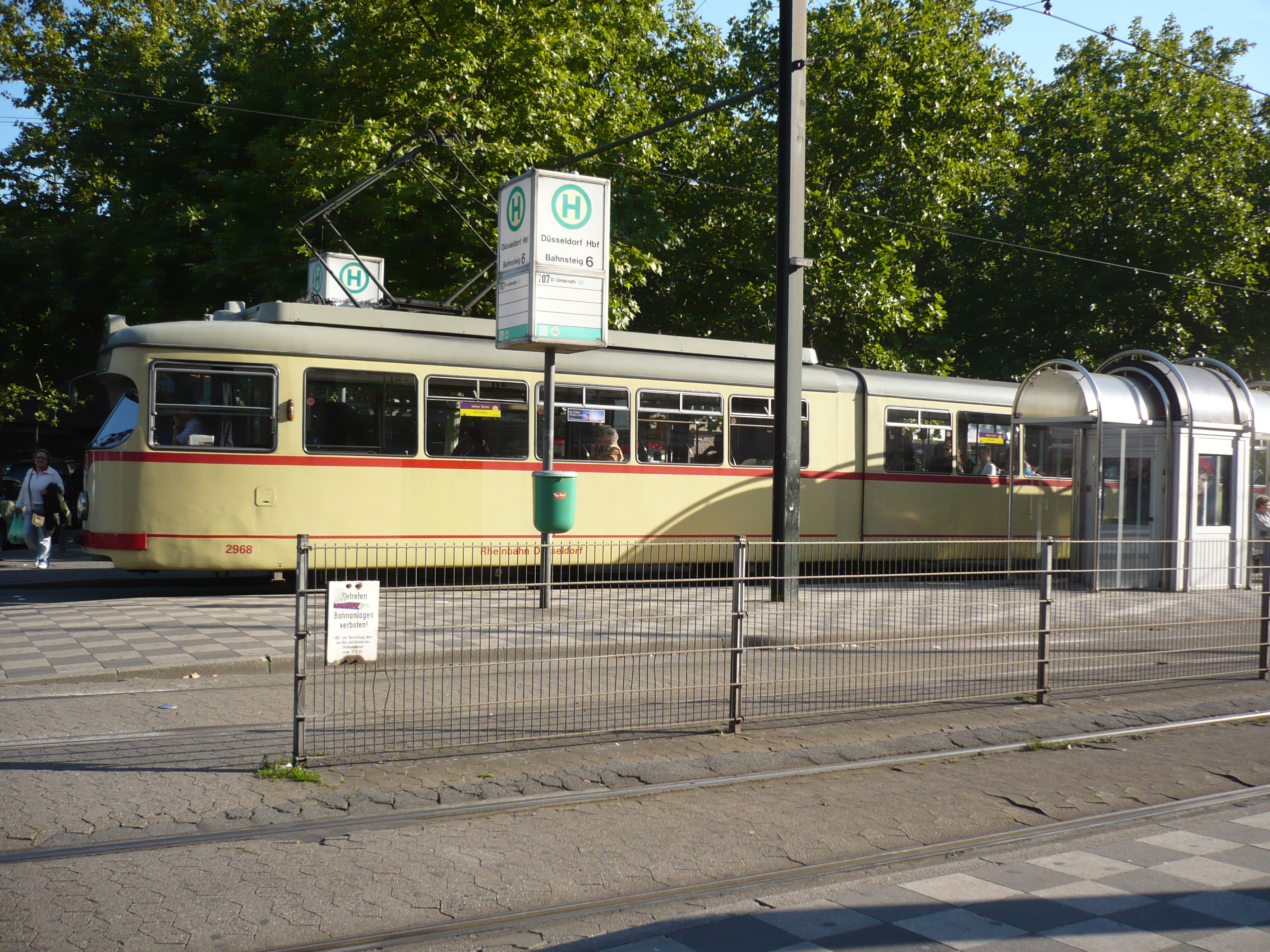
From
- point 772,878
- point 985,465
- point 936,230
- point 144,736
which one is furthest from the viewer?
point 936,230

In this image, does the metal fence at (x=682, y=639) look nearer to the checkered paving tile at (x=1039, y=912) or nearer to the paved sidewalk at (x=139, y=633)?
the paved sidewalk at (x=139, y=633)

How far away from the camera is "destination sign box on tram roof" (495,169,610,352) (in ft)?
37.8

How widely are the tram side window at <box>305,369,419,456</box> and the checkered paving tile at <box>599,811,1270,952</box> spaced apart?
9.96 m

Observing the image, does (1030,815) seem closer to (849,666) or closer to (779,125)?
(849,666)

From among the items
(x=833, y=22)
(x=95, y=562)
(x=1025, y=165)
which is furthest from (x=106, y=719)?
(x=1025, y=165)

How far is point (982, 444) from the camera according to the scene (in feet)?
58.6

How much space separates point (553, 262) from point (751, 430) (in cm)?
501

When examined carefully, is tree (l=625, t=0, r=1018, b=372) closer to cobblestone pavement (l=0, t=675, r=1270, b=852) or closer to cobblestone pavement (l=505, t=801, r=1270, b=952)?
cobblestone pavement (l=0, t=675, r=1270, b=852)

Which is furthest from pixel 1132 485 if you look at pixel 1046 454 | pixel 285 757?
pixel 285 757

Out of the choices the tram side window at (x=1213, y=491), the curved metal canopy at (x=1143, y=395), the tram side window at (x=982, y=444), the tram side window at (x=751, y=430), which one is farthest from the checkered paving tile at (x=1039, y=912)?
the tram side window at (x=982, y=444)

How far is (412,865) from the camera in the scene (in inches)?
173

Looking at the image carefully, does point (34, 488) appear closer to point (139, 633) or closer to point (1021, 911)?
point (139, 633)

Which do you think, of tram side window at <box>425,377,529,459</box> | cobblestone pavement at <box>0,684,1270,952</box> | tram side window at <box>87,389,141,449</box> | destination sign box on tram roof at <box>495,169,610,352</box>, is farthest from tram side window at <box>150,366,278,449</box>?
cobblestone pavement at <box>0,684,1270,952</box>

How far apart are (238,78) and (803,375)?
13402 mm
